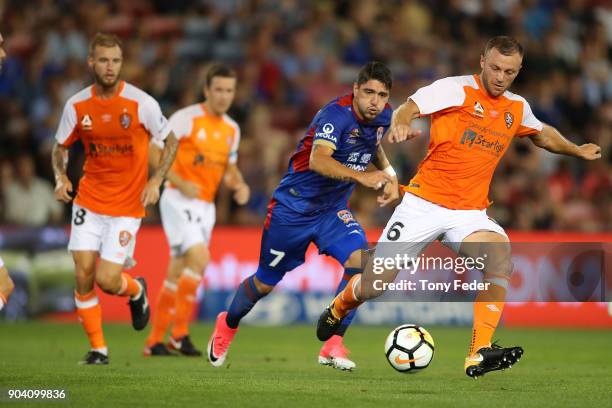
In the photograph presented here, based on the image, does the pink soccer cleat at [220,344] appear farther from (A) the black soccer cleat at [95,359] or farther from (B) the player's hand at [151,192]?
(B) the player's hand at [151,192]

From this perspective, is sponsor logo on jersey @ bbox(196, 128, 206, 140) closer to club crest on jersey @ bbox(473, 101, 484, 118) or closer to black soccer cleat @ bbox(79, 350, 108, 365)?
black soccer cleat @ bbox(79, 350, 108, 365)

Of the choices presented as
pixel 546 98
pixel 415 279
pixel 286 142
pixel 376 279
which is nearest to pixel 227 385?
pixel 376 279

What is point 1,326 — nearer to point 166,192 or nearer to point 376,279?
point 166,192

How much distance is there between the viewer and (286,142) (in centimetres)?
1894

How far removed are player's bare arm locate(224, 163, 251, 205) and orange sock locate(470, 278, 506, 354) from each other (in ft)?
12.8

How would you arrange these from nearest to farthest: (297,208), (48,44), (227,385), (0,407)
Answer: (0,407) < (227,385) < (297,208) < (48,44)

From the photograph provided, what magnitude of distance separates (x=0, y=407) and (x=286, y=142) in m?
12.2

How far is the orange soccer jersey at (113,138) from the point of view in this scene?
10.5 m

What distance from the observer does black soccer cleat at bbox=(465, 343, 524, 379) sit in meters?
8.59

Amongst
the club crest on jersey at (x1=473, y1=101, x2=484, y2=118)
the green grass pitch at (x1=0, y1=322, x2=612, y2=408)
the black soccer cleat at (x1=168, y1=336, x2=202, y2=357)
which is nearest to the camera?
the green grass pitch at (x1=0, y1=322, x2=612, y2=408)

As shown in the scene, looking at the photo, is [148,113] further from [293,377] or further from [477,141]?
[477,141]

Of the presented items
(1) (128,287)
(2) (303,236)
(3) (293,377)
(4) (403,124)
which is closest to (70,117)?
(1) (128,287)

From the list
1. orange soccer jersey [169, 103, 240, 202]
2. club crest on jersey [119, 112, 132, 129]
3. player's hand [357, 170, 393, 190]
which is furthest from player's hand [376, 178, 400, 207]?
orange soccer jersey [169, 103, 240, 202]

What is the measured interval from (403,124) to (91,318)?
3.86m
